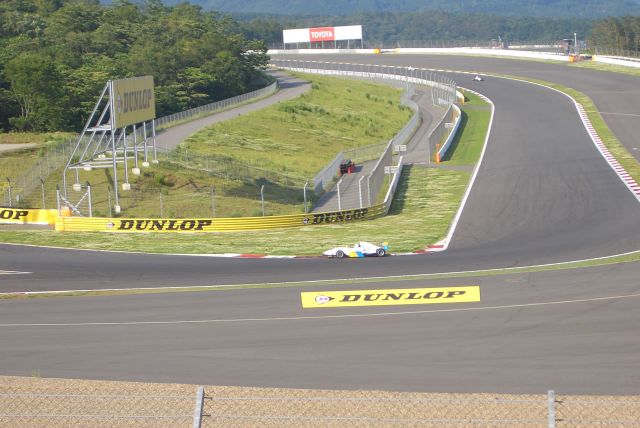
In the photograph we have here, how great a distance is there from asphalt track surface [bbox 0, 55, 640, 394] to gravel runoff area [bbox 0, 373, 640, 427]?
100 inches

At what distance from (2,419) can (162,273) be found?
64.6ft

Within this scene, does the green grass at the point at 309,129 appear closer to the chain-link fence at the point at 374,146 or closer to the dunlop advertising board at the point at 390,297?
the chain-link fence at the point at 374,146

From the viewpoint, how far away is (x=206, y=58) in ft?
344

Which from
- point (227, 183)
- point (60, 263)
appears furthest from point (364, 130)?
point (60, 263)

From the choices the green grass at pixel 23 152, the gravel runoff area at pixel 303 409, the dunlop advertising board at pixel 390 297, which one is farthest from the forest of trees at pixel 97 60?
the gravel runoff area at pixel 303 409

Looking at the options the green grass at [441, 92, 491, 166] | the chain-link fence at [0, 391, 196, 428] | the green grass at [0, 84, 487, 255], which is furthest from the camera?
the green grass at [441, 92, 491, 166]

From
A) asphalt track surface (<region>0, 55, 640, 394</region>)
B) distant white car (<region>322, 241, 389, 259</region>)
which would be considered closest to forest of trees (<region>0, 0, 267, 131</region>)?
asphalt track surface (<region>0, 55, 640, 394</region>)

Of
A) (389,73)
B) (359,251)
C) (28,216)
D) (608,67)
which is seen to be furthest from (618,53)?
(359,251)

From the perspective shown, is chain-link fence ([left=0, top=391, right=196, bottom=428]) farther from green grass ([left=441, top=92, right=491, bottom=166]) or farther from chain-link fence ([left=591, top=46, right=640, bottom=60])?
chain-link fence ([left=591, top=46, right=640, bottom=60])

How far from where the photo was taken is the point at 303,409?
18219mm

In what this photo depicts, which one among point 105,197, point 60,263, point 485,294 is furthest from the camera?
point 105,197

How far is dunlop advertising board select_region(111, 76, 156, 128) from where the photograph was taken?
5012 cm

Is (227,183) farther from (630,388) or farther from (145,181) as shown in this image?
(630,388)

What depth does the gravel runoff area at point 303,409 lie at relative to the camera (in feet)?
55.3
